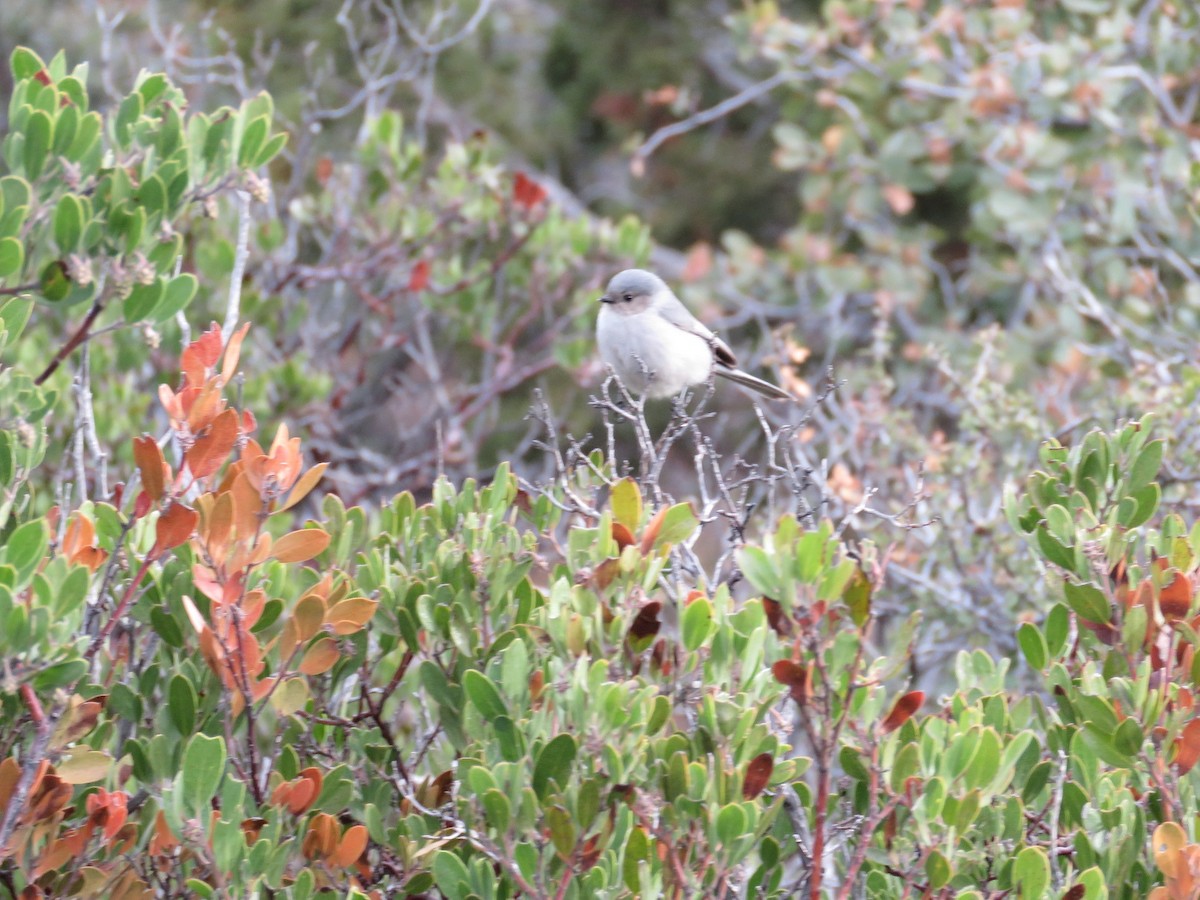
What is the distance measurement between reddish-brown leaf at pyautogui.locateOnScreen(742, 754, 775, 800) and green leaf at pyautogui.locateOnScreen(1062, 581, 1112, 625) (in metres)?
0.73

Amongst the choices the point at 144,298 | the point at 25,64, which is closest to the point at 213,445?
the point at 144,298

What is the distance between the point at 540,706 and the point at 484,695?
151mm

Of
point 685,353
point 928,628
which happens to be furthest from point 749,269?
point 928,628

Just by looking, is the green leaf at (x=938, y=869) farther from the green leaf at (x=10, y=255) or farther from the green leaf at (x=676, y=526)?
the green leaf at (x=10, y=255)

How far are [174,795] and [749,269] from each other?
21.6 feet

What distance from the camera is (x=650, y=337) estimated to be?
5.28 m

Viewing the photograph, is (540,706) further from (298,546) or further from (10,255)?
(10,255)

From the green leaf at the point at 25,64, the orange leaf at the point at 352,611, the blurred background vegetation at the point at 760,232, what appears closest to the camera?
the orange leaf at the point at 352,611

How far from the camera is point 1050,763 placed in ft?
8.00

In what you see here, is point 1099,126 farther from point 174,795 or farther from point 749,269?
point 174,795

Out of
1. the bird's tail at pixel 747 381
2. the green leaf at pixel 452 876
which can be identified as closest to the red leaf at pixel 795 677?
the green leaf at pixel 452 876

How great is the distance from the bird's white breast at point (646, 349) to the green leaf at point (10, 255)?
8.38 ft

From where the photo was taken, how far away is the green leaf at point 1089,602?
2.53m

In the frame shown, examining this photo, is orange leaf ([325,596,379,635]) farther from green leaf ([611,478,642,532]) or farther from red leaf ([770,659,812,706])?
red leaf ([770,659,812,706])
